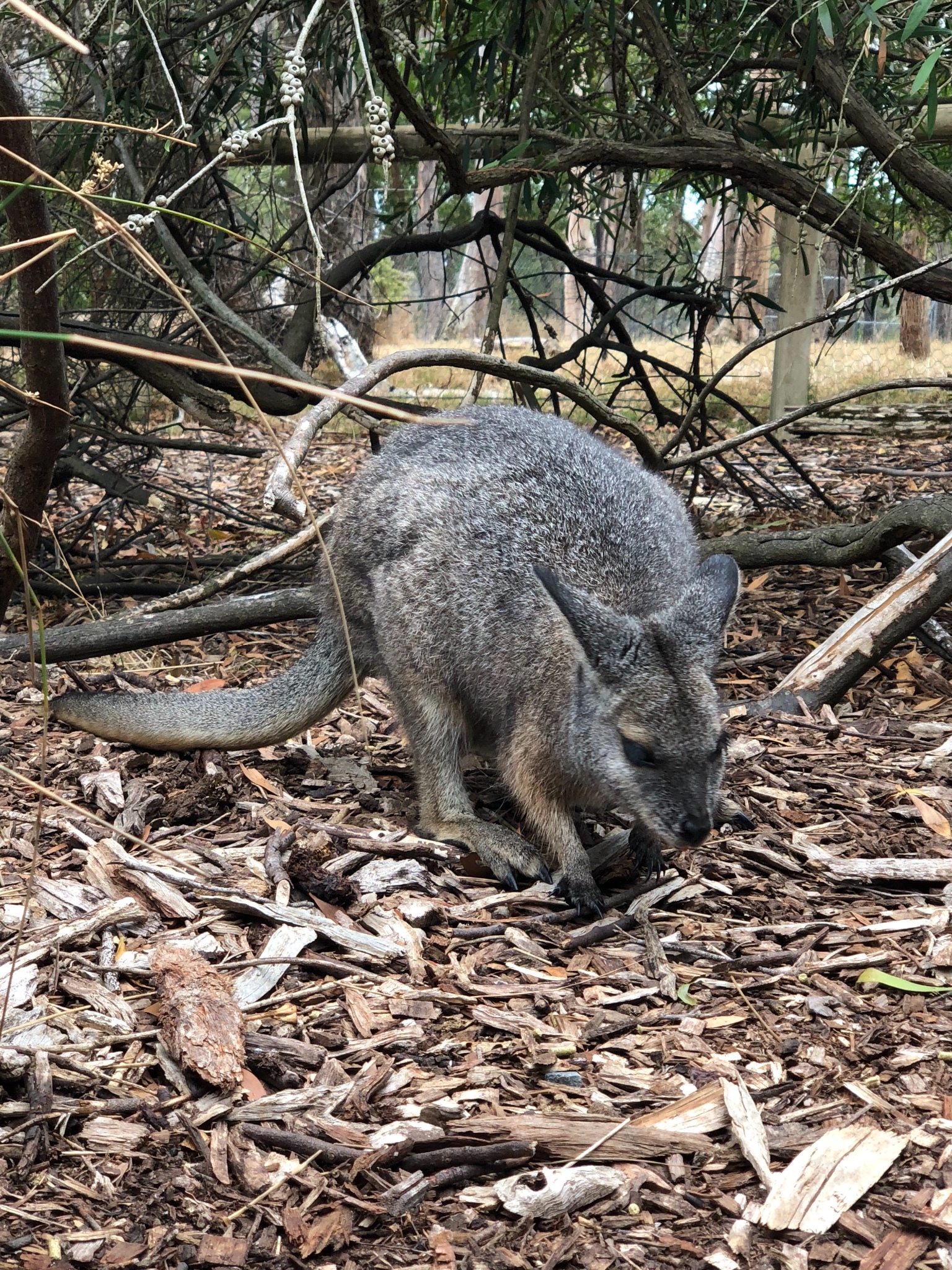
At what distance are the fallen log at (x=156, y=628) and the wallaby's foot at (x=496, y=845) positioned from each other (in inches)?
46.6

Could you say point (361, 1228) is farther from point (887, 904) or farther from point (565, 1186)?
point (887, 904)

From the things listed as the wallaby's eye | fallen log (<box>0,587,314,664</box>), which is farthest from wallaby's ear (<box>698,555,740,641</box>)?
fallen log (<box>0,587,314,664</box>)

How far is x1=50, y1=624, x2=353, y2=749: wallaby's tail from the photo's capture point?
13.7ft

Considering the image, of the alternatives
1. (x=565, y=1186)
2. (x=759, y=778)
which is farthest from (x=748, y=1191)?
(x=759, y=778)

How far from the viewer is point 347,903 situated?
3.40 meters

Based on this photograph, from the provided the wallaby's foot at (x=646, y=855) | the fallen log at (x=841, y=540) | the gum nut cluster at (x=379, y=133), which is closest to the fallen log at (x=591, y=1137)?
the wallaby's foot at (x=646, y=855)

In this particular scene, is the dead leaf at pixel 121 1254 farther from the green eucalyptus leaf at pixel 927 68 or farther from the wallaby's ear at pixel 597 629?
the green eucalyptus leaf at pixel 927 68

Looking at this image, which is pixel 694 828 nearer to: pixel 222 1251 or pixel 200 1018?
pixel 200 1018

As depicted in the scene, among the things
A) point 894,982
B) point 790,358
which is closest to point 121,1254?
point 894,982

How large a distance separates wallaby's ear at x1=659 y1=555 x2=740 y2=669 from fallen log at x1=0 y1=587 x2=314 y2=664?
1780 mm

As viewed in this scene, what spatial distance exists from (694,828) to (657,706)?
14.0 inches

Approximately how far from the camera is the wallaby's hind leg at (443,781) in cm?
404

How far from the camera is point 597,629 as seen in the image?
3.46 metres

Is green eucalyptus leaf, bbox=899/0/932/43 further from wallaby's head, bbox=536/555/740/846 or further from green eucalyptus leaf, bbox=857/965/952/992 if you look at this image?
green eucalyptus leaf, bbox=857/965/952/992
